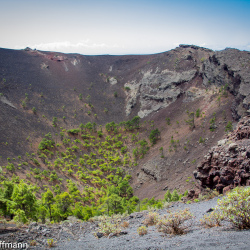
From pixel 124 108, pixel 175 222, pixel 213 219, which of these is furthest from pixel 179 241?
pixel 124 108

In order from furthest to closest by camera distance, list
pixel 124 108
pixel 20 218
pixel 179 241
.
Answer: pixel 124 108
pixel 20 218
pixel 179 241

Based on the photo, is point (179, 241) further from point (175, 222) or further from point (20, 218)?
point (20, 218)

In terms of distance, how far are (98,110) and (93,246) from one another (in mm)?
49344

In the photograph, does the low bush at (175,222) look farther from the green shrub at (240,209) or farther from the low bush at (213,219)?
the green shrub at (240,209)

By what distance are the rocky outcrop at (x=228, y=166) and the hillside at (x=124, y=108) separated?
8.14 metres

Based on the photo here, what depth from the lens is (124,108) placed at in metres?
58.2

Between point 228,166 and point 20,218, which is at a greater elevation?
point 228,166

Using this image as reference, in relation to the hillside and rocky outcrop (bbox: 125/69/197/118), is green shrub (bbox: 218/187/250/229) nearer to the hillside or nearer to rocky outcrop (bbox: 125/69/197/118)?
the hillside

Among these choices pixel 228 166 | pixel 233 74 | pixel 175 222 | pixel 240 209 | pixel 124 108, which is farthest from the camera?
pixel 124 108

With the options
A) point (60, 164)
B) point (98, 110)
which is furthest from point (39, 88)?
point (60, 164)

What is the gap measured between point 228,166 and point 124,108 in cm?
4502

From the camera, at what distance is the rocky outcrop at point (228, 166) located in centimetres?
1355

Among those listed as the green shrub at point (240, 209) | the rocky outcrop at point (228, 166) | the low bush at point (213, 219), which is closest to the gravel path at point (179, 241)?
the low bush at point (213, 219)

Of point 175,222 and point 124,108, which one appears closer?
point 175,222
